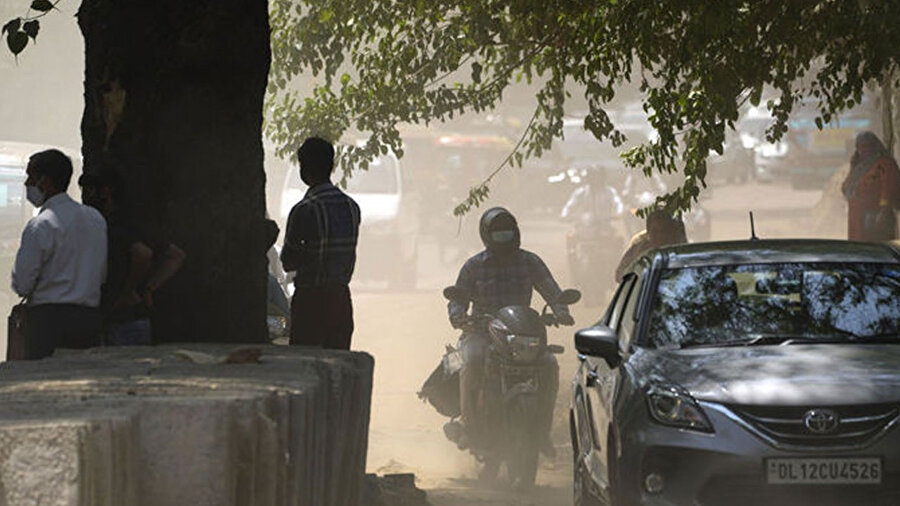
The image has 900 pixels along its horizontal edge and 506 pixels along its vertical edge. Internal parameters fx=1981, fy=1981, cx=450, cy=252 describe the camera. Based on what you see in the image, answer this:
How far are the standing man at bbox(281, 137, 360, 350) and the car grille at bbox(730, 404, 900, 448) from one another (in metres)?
2.95

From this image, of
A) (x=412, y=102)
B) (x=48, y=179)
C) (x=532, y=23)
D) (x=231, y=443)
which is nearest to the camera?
(x=231, y=443)

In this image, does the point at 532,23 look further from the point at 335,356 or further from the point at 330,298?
the point at 335,356

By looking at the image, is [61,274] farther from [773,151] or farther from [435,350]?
[773,151]

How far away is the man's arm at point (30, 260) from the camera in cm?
910

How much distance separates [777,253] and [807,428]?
150 cm

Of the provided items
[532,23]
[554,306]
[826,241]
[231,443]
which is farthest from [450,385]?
[231,443]

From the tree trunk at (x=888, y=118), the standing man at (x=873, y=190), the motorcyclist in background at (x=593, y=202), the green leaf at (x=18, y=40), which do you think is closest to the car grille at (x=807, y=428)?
the green leaf at (x=18, y=40)

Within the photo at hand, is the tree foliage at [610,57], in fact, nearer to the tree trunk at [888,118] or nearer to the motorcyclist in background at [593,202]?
the tree trunk at [888,118]

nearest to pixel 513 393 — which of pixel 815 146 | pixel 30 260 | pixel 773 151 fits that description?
pixel 30 260

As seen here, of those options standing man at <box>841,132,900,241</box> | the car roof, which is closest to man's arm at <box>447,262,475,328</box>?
the car roof

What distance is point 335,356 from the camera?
796 centimetres

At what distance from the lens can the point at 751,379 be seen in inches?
311

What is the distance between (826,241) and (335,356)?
2.71m

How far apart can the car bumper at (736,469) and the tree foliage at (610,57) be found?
324cm
